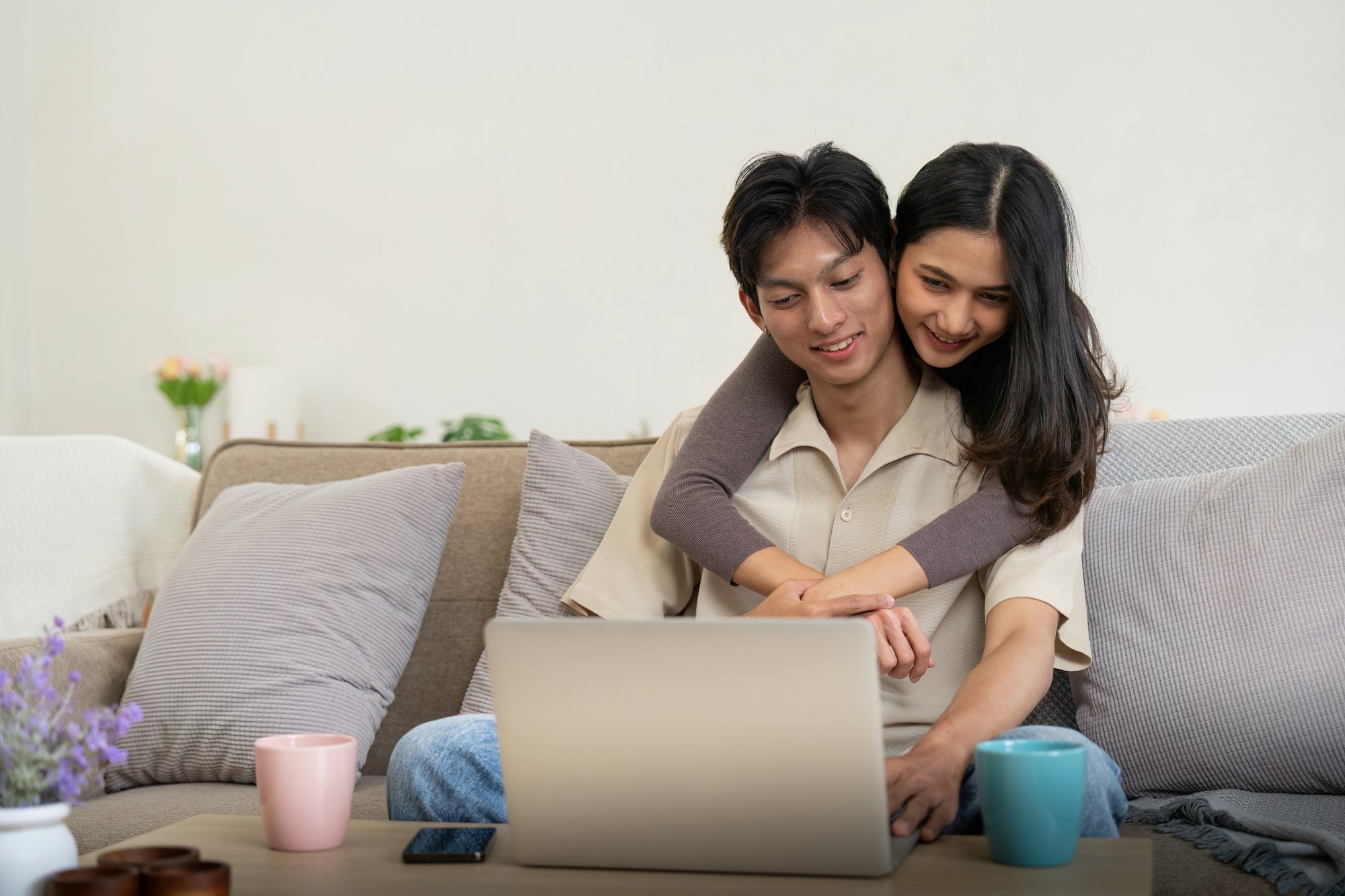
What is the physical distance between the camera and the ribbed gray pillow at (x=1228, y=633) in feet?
4.50

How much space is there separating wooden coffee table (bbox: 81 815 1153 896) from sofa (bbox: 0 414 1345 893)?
0.53 m

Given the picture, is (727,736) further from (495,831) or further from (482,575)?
(482,575)


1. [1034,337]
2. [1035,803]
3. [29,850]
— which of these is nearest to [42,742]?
[29,850]

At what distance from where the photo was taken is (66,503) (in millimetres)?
2152

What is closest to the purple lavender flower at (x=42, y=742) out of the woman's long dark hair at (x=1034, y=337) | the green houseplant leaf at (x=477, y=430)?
the woman's long dark hair at (x=1034, y=337)

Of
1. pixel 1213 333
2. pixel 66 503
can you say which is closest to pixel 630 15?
pixel 1213 333

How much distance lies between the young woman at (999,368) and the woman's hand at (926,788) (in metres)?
0.28

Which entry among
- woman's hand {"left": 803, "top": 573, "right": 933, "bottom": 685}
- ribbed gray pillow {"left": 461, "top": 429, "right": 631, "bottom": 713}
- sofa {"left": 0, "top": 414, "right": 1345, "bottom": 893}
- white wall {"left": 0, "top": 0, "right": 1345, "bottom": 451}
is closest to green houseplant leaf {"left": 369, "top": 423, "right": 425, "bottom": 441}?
white wall {"left": 0, "top": 0, "right": 1345, "bottom": 451}

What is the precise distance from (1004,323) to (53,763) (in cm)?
106

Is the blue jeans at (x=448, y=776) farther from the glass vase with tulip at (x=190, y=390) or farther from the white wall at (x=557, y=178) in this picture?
the glass vase with tulip at (x=190, y=390)

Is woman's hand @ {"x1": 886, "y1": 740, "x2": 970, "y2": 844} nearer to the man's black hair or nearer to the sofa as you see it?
the sofa

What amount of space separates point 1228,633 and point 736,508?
60 centimetres

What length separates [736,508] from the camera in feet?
4.74

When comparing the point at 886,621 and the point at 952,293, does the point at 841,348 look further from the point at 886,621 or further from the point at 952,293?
the point at 886,621
